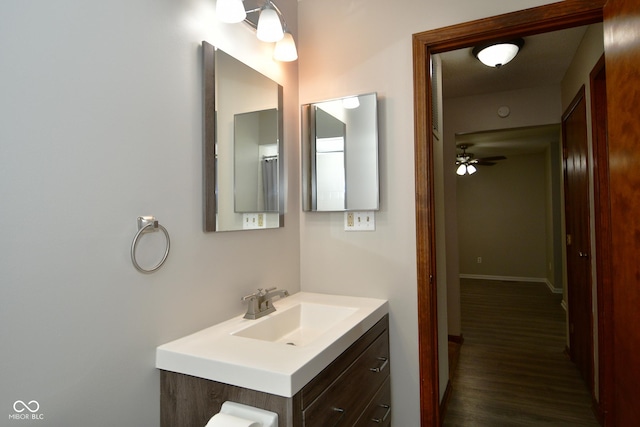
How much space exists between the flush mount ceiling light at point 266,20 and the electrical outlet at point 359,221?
886mm

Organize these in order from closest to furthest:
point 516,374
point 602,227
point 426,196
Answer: point 426,196 < point 602,227 < point 516,374

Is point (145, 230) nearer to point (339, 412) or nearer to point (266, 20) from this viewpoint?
point (339, 412)

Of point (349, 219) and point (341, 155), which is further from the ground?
point (341, 155)

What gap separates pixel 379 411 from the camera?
1657mm

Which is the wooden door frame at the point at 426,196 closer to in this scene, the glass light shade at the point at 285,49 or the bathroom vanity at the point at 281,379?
the bathroom vanity at the point at 281,379

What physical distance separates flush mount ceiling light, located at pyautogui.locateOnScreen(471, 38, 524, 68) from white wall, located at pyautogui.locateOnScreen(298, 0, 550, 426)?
1094mm

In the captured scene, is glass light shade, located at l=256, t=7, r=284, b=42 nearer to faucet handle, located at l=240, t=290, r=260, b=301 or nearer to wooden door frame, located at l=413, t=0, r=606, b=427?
wooden door frame, located at l=413, t=0, r=606, b=427

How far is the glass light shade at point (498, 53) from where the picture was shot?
2619 millimetres

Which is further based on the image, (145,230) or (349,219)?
(349,219)

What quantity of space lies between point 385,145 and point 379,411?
132 cm

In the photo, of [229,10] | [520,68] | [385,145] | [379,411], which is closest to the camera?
[229,10]

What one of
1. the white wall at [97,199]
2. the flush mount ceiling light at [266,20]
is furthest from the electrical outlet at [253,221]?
the flush mount ceiling light at [266,20]

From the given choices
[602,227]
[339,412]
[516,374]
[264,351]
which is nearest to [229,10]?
[264,351]

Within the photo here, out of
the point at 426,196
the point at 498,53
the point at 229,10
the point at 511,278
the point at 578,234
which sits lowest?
the point at 511,278
